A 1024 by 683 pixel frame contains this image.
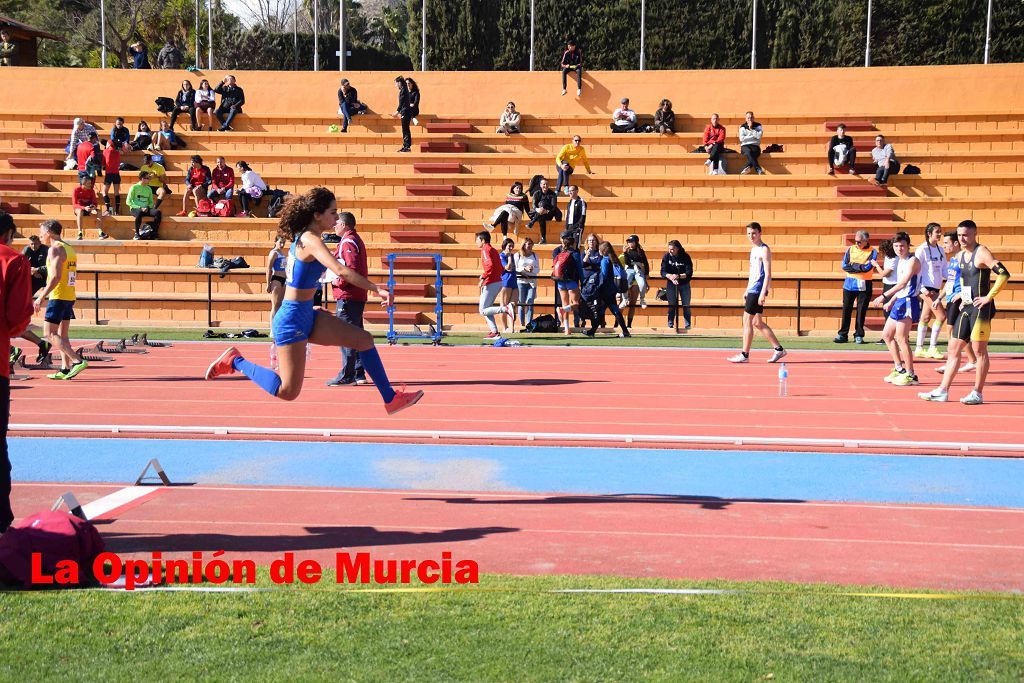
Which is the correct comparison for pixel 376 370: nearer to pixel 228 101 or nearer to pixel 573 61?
pixel 573 61

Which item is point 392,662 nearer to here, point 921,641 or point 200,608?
point 200,608

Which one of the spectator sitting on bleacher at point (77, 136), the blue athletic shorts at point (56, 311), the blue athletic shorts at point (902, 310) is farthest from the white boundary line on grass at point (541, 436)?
the spectator sitting on bleacher at point (77, 136)

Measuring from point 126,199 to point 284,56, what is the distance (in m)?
26.3

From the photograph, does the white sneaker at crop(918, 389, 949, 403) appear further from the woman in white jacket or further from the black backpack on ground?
the woman in white jacket

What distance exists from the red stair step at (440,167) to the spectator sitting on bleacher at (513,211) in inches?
115

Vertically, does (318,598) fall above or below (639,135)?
below

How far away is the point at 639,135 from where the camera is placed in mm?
28906

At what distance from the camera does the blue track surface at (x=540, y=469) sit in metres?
8.59

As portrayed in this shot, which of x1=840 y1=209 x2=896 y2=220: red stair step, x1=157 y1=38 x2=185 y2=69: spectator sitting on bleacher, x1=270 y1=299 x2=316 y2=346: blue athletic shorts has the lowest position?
x1=270 y1=299 x2=316 y2=346: blue athletic shorts

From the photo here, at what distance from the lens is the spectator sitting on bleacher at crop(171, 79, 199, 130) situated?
30.0 meters

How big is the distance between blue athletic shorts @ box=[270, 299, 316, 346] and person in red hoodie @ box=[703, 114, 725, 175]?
2112cm

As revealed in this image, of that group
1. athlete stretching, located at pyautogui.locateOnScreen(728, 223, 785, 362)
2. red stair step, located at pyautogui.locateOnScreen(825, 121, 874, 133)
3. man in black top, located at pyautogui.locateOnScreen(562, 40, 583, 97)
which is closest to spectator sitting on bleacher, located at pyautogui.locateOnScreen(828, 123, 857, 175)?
red stair step, located at pyautogui.locateOnScreen(825, 121, 874, 133)

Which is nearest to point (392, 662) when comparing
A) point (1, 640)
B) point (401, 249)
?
point (1, 640)

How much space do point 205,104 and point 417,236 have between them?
804 cm
